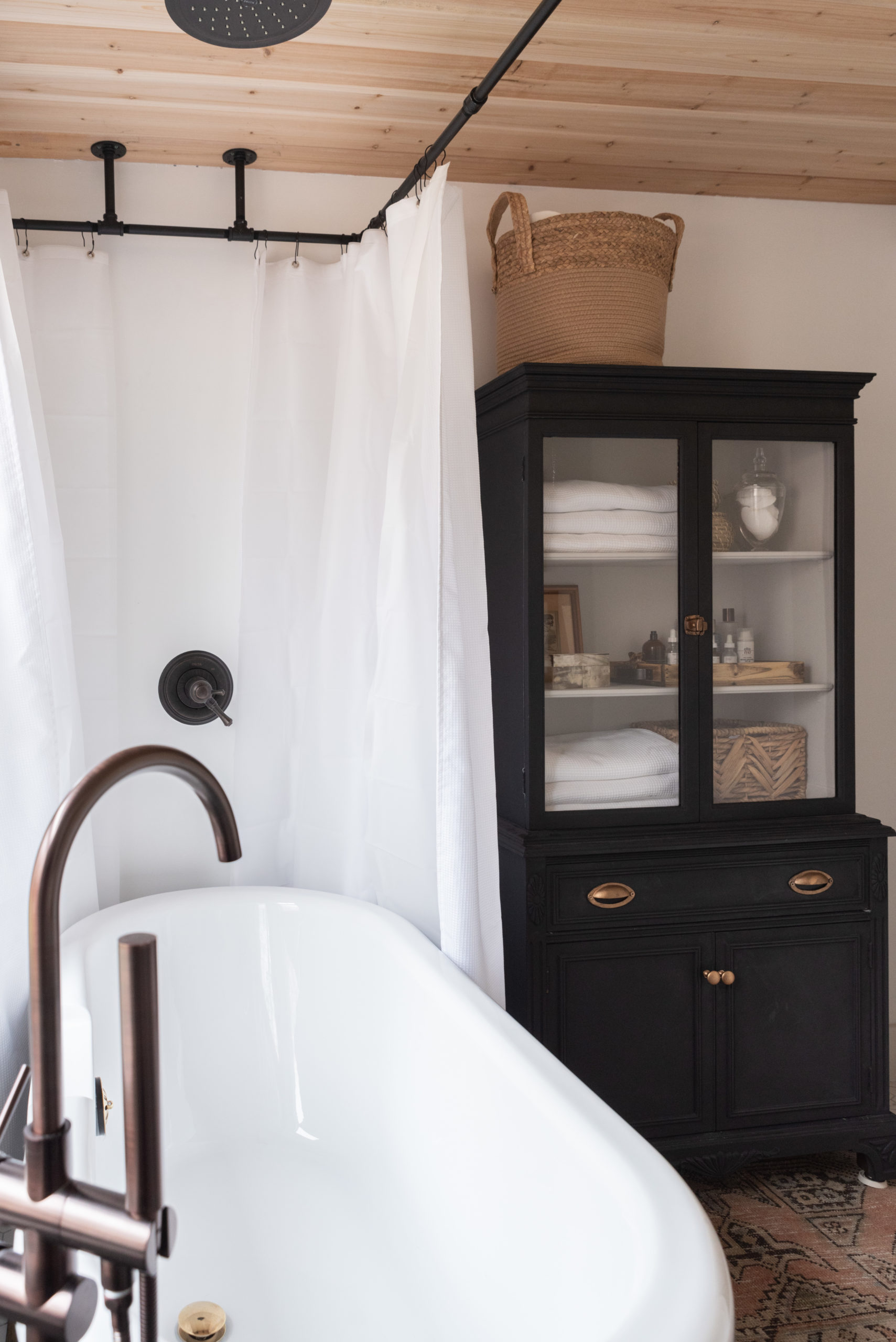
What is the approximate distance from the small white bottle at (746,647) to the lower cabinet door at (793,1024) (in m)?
0.62

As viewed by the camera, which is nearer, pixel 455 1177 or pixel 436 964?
pixel 455 1177

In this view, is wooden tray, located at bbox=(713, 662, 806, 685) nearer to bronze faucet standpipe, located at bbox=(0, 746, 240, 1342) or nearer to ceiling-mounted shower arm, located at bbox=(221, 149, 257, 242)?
ceiling-mounted shower arm, located at bbox=(221, 149, 257, 242)

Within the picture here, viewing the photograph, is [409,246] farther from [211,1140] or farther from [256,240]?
[211,1140]

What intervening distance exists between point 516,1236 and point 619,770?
1122mm

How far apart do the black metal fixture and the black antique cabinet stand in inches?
26.1

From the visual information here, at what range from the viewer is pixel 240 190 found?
7.98 feet

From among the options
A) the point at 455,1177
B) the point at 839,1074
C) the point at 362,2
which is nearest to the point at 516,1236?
the point at 455,1177

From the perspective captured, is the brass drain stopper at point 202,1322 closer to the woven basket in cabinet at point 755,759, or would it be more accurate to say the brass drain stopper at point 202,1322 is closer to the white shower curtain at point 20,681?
the white shower curtain at point 20,681

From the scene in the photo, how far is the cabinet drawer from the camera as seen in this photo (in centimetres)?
222

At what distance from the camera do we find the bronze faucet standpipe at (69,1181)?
2.09ft

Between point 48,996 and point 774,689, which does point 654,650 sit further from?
point 48,996

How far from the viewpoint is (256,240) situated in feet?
7.88

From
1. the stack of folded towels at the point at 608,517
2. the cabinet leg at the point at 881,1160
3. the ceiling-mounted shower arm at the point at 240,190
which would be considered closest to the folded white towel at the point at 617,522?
the stack of folded towels at the point at 608,517

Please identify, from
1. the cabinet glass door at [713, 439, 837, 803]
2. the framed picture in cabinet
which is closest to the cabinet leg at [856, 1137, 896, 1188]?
the cabinet glass door at [713, 439, 837, 803]
